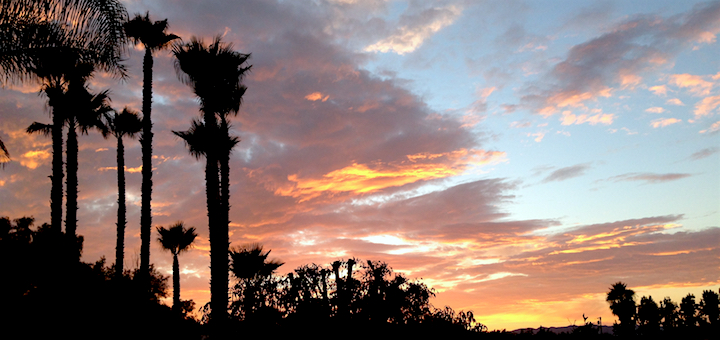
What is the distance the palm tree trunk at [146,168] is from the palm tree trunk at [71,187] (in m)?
5.83

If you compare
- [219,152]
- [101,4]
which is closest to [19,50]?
[101,4]

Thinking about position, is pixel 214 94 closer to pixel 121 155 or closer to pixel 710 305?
pixel 121 155

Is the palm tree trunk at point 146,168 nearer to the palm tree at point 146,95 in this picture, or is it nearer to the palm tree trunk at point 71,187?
the palm tree at point 146,95

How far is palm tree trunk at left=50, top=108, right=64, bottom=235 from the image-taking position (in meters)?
24.5

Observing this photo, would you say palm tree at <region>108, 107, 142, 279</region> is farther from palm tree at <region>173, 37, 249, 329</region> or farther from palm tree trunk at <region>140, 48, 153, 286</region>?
palm tree at <region>173, 37, 249, 329</region>

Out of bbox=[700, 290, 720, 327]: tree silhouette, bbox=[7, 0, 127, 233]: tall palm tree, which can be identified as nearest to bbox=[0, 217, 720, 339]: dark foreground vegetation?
bbox=[7, 0, 127, 233]: tall palm tree

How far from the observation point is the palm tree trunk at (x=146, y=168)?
2230 centimetres

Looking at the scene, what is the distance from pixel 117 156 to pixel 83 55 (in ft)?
58.8

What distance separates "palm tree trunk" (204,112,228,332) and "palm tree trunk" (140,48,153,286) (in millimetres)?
3563

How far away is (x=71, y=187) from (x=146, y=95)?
8.13m

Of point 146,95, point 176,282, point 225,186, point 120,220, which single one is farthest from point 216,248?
point 176,282

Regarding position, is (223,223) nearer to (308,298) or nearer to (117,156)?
(308,298)

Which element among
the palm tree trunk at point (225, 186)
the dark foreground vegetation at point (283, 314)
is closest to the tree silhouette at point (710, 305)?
the dark foreground vegetation at point (283, 314)

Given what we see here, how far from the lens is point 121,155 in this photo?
3102cm
